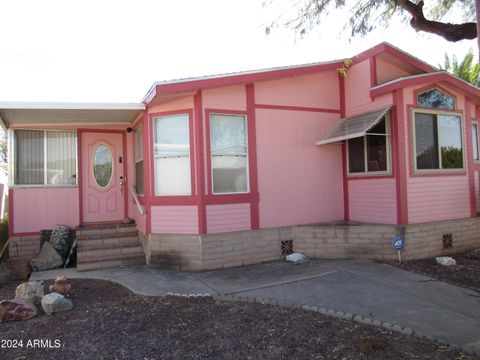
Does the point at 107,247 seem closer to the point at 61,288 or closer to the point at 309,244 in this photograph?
the point at 61,288

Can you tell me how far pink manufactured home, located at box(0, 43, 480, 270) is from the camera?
711 centimetres

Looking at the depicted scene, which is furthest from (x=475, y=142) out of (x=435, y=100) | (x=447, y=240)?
(x=447, y=240)

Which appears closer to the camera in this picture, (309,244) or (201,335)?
(201,335)

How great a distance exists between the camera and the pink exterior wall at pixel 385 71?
26.0 ft

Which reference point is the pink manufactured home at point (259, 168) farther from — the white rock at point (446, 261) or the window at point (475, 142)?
the window at point (475, 142)

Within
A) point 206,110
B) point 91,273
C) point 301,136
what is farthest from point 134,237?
point 301,136

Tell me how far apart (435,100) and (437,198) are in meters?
2.07

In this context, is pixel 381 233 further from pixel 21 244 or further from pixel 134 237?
pixel 21 244

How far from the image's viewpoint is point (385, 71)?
26.4 ft

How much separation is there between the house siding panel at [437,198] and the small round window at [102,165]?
665cm

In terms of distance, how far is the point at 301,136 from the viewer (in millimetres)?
8070

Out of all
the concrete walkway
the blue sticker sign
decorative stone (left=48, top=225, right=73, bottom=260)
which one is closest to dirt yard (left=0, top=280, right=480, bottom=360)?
the concrete walkway

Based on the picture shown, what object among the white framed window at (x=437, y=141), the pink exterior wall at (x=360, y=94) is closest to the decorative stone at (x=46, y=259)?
the pink exterior wall at (x=360, y=94)

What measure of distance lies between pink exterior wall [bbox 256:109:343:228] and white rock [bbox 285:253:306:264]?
0.68 meters
